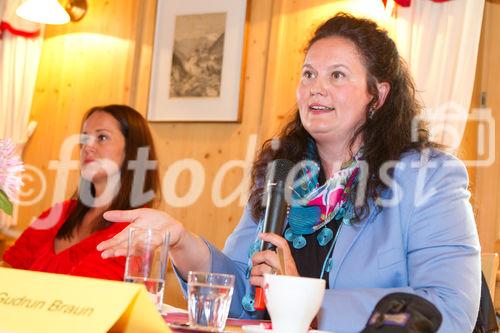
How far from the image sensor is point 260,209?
6.45ft

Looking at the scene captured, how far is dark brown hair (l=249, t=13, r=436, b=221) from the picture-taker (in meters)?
1.87

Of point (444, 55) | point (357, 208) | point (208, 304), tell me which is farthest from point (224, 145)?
point (208, 304)

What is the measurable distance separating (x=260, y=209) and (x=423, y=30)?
6.30 feet

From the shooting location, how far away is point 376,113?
2.00 metres

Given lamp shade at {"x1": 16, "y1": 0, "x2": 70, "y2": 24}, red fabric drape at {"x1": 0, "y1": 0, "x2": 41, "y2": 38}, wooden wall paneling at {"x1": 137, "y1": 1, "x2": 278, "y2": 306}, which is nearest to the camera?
wooden wall paneling at {"x1": 137, "y1": 1, "x2": 278, "y2": 306}

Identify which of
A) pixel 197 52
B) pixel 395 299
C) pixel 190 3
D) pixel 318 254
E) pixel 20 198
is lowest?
pixel 20 198

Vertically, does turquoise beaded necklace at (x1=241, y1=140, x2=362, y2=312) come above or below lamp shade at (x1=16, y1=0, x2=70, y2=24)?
below

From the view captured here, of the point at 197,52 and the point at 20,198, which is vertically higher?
the point at 197,52

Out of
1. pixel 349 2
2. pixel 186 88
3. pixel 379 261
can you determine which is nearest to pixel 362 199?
pixel 379 261

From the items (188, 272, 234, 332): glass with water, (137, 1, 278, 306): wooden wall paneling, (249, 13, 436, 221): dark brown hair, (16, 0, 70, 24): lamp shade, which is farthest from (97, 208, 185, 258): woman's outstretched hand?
(16, 0, 70, 24): lamp shade

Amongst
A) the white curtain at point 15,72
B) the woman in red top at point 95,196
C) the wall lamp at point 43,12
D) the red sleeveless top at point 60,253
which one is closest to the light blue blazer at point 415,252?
the red sleeveless top at point 60,253

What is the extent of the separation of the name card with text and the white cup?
0.21 meters

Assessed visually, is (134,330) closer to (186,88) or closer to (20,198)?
(186,88)

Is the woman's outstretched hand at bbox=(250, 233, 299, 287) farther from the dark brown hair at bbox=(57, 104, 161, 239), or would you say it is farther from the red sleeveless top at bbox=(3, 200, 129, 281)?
the dark brown hair at bbox=(57, 104, 161, 239)
